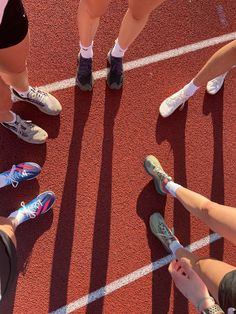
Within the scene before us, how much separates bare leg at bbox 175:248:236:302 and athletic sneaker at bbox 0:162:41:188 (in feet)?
4.95

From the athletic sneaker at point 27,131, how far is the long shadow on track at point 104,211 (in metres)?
0.58

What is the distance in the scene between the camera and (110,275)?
3389 mm

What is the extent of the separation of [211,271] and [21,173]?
67.6 inches

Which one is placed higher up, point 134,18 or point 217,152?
point 134,18

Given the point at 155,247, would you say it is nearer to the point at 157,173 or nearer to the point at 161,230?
the point at 161,230

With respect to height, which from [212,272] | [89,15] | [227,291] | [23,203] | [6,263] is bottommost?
[227,291]

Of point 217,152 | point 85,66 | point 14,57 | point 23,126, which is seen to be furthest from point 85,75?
point 217,152

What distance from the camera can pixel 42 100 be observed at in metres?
3.37

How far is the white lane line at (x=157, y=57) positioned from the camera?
357 centimetres

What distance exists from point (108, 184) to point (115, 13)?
A: 169cm

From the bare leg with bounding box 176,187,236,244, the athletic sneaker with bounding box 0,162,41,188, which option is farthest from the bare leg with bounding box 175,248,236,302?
the athletic sneaker with bounding box 0,162,41,188

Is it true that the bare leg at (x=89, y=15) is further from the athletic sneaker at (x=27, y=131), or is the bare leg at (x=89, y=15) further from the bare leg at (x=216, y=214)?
the bare leg at (x=216, y=214)

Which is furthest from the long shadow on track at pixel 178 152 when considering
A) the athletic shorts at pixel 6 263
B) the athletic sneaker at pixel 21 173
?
the athletic shorts at pixel 6 263

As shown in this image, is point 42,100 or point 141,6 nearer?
point 141,6
